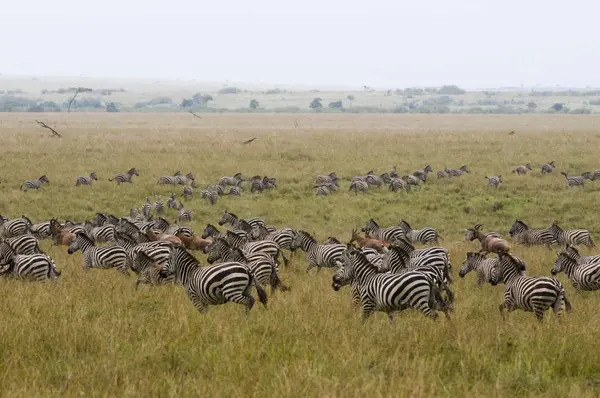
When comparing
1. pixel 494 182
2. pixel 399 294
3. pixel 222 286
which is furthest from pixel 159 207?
pixel 399 294

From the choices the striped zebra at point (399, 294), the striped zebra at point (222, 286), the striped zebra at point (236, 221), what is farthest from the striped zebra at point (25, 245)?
the striped zebra at point (399, 294)

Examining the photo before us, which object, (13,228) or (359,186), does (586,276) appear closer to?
(13,228)

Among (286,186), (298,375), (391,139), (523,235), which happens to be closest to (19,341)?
(298,375)

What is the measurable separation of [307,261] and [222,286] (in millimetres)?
6569

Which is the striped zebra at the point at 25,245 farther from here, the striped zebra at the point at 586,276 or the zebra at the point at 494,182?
the zebra at the point at 494,182

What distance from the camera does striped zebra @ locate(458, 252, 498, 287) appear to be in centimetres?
1321

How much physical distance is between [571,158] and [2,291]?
33791mm

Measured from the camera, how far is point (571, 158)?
129 feet

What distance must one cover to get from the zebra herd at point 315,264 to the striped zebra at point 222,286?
0.04 ft

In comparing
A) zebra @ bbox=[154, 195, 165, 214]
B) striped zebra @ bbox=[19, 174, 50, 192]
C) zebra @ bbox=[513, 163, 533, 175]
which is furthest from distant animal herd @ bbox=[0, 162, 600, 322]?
zebra @ bbox=[513, 163, 533, 175]

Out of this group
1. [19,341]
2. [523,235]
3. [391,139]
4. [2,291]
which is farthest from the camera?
[391,139]

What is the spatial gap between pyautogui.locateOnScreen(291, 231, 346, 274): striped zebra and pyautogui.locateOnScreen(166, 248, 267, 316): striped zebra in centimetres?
497

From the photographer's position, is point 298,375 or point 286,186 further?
point 286,186

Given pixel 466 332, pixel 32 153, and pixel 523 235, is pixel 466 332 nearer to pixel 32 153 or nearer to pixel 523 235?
pixel 523 235
